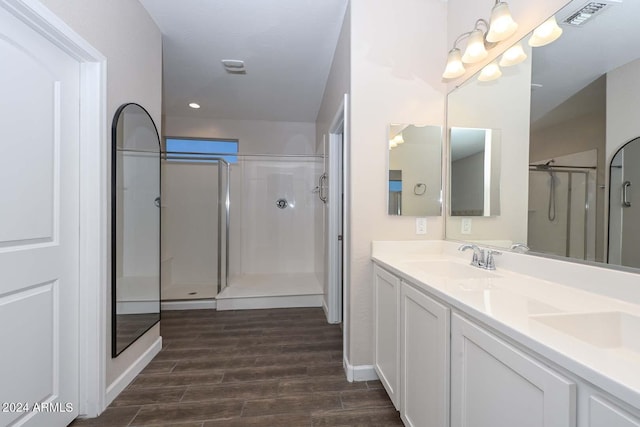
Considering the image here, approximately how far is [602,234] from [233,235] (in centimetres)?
391

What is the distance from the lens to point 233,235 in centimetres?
408

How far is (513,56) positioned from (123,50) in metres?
2.32

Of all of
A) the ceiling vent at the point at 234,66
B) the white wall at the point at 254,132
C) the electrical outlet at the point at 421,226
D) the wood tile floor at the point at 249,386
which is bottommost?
the wood tile floor at the point at 249,386

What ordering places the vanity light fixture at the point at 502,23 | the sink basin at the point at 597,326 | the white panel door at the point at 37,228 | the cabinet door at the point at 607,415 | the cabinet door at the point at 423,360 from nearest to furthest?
the cabinet door at the point at 607,415 → the sink basin at the point at 597,326 → the cabinet door at the point at 423,360 → the white panel door at the point at 37,228 → the vanity light fixture at the point at 502,23

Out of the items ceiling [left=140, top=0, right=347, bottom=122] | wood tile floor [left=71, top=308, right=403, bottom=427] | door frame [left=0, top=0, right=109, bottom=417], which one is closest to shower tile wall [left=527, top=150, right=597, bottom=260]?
wood tile floor [left=71, top=308, right=403, bottom=427]

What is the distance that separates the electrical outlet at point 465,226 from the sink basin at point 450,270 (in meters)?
0.30

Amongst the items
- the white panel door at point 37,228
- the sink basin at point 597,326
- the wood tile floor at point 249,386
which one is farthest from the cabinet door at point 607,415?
the white panel door at point 37,228

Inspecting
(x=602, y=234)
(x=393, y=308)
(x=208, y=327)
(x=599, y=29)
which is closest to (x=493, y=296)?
(x=602, y=234)

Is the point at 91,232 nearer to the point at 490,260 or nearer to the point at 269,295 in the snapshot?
the point at 269,295

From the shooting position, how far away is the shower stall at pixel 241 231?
3.36 metres

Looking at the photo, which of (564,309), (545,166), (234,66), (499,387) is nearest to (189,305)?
(234,66)

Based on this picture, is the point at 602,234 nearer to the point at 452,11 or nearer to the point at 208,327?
the point at 452,11

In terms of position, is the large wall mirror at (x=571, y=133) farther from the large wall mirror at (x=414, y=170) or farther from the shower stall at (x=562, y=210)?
the large wall mirror at (x=414, y=170)

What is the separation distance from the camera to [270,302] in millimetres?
3188
